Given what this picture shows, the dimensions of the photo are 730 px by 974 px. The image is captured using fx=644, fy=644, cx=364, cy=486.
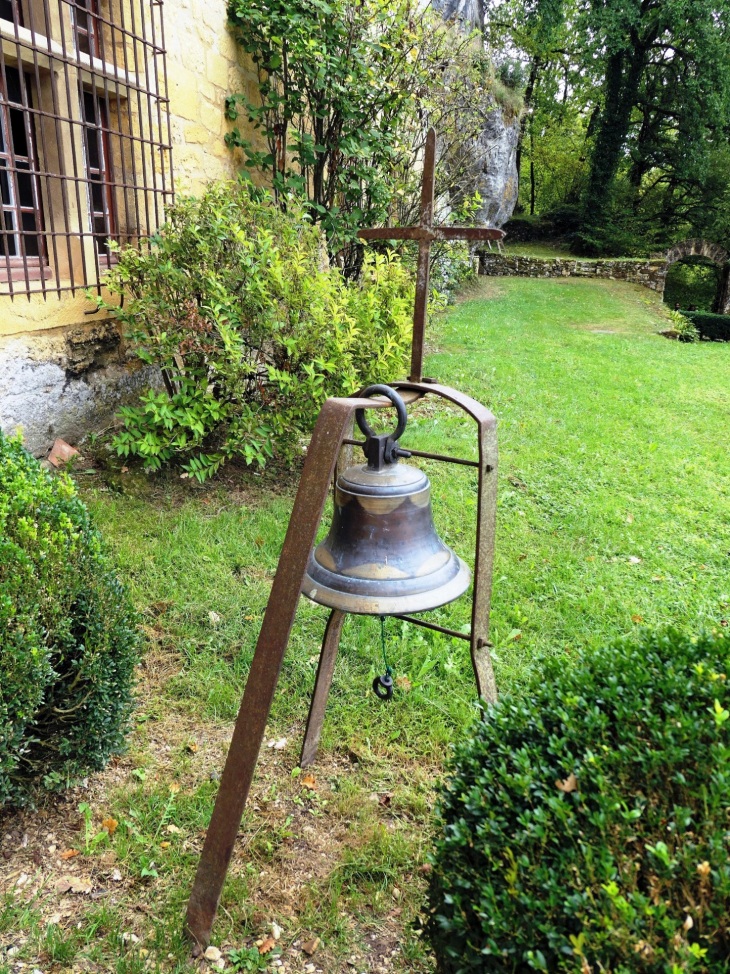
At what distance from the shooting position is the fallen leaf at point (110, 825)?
230 centimetres

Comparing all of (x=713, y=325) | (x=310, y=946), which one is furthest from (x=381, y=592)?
(x=713, y=325)

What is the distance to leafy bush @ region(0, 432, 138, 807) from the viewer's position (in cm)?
199

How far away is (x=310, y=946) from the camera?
6.49ft

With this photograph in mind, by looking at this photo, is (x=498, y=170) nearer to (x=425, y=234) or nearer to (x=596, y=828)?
(x=425, y=234)

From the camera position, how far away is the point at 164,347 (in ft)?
14.3

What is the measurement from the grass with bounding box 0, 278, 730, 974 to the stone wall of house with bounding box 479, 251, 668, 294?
53.8 feet

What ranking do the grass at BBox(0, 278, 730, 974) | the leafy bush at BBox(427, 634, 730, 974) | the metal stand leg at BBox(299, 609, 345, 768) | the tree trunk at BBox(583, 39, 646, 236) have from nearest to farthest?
the leafy bush at BBox(427, 634, 730, 974) < the grass at BBox(0, 278, 730, 974) < the metal stand leg at BBox(299, 609, 345, 768) < the tree trunk at BBox(583, 39, 646, 236)

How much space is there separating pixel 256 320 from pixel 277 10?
9.81 ft

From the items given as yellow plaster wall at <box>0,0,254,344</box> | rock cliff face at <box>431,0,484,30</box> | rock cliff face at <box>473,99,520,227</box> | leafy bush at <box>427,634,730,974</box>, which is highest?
rock cliff face at <box>431,0,484,30</box>

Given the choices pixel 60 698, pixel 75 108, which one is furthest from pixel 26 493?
pixel 75 108

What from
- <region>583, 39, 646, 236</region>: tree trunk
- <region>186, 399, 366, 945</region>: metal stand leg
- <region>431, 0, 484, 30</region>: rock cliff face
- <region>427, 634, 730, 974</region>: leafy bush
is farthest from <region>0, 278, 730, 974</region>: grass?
<region>583, 39, 646, 236</region>: tree trunk

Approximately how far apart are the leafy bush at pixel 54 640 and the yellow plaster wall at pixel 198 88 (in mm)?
2497

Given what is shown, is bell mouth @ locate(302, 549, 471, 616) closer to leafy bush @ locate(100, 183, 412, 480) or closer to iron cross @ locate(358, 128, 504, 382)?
iron cross @ locate(358, 128, 504, 382)

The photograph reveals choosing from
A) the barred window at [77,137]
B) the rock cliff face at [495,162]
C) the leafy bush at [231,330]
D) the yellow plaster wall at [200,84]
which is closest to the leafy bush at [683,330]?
the rock cliff face at [495,162]
